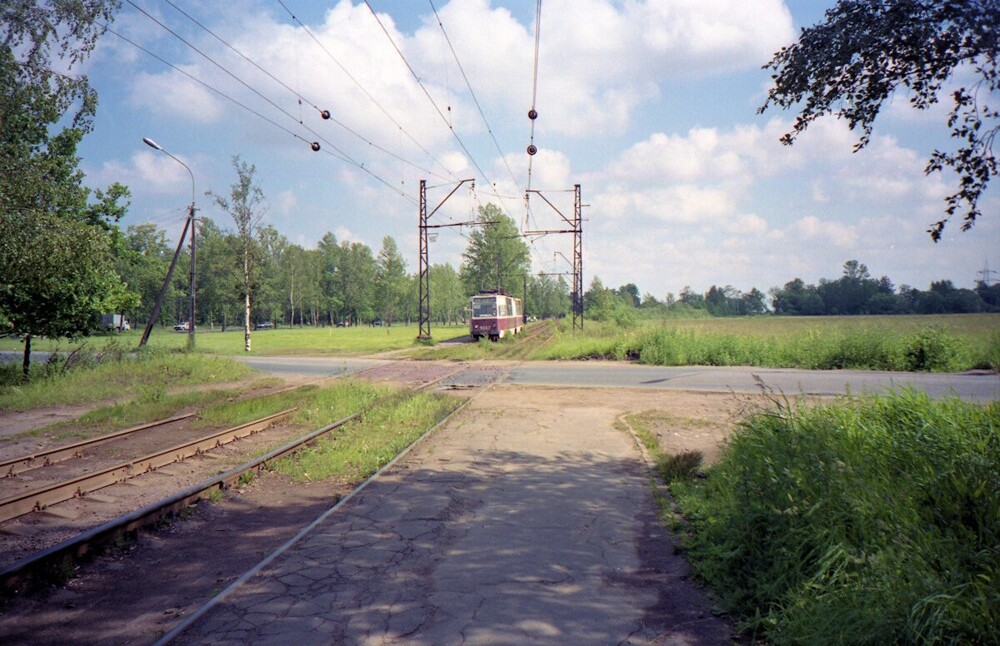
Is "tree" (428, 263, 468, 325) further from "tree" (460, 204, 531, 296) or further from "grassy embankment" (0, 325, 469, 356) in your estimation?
"grassy embankment" (0, 325, 469, 356)

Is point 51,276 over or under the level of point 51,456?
over

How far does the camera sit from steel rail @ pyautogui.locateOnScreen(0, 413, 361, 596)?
4.72 metres

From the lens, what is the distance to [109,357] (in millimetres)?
21750

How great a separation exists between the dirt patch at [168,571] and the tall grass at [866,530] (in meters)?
4.01

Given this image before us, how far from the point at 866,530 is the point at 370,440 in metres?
8.25

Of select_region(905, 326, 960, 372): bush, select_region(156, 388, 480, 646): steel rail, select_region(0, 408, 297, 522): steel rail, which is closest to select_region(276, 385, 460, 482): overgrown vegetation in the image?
select_region(156, 388, 480, 646): steel rail

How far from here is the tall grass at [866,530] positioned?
3.18m

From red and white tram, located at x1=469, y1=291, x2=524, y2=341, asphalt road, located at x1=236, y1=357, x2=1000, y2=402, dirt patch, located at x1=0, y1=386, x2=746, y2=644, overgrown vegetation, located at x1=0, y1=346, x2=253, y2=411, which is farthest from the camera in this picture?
red and white tram, located at x1=469, y1=291, x2=524, y2=341

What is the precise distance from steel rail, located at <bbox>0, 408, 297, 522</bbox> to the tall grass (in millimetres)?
7372

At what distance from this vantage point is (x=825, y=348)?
77.8 ft

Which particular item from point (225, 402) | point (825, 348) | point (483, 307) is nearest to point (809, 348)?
point (825, 348)

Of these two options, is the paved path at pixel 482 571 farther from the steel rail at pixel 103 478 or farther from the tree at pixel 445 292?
the tree at pixel 445 292

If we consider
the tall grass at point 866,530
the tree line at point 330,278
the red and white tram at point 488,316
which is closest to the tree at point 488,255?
the tree line at point 330,278

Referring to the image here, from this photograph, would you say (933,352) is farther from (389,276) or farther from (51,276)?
(389,276)
